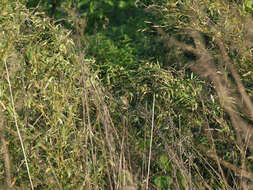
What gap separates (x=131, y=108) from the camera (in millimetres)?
3049

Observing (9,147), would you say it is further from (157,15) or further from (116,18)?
(116,18)

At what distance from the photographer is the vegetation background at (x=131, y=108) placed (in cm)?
271

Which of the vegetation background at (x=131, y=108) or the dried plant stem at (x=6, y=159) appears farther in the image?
the vegetation background at (x=131, y=108)

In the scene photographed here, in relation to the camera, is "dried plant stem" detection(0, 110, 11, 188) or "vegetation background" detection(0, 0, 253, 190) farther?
"vegetation background" detection(0, 0, 253, 190)

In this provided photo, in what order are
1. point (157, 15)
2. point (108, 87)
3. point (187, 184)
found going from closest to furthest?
point (187, 184) → point (108, 87) → point (157, 15)

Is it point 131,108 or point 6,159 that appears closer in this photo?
point 6,159

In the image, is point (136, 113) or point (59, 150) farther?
point (136, 113)

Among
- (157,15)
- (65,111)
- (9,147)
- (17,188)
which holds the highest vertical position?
(157,15)

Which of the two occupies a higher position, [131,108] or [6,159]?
[131,108]

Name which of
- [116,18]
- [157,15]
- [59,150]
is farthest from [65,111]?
[116,18]

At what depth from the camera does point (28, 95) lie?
281cm

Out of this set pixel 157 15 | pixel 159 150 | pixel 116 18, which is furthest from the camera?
pixel 116 18

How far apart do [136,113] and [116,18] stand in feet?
11.1

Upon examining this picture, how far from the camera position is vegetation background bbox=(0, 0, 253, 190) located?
2.71m
